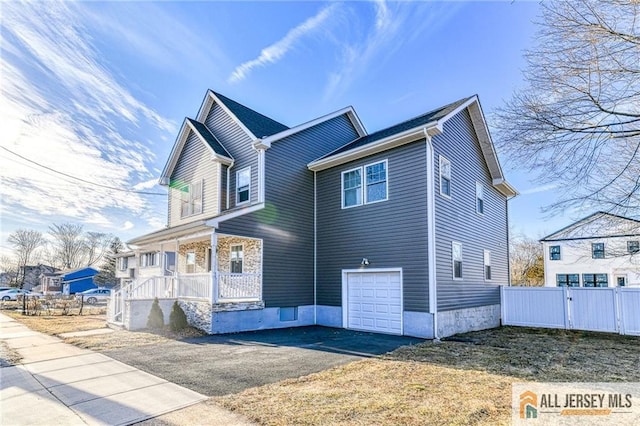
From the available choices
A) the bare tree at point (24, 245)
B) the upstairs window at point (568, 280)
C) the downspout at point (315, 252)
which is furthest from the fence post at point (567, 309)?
the bare tree at point (24, 245)

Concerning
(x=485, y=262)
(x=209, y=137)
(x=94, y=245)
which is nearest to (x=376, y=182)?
(x=485, y=262)

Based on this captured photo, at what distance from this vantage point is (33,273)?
56.0 metres

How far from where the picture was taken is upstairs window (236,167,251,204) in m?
13.9

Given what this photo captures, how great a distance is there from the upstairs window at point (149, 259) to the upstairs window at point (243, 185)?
9.72m

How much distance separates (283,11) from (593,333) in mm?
14881

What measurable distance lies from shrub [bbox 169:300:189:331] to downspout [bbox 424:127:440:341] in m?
8.19

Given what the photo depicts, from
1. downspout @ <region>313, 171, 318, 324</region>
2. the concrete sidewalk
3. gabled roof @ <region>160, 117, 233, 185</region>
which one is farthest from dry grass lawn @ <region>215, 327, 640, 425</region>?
gabled roof @ <region>160, 117, 233, 185</region>

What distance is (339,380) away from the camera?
5918 mm

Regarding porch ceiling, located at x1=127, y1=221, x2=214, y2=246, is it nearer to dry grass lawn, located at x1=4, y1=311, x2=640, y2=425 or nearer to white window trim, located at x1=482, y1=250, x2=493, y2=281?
dry grass lawn, located at x1=4, y1=311, x2=640, y2=425

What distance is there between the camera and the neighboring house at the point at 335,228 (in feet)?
37.0

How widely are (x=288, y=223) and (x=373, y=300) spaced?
4254 mm

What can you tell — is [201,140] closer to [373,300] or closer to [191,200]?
[191,200]

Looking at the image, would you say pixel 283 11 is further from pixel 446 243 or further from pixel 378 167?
pixel 446 243

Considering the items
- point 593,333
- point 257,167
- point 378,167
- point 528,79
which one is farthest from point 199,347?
point 593,333
